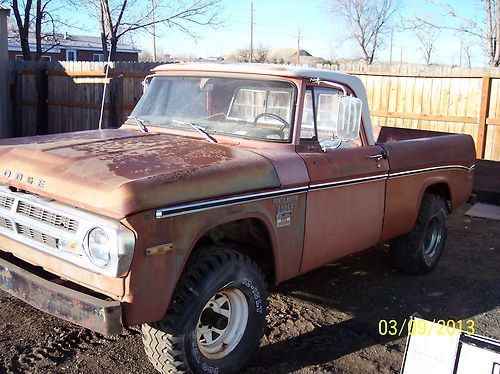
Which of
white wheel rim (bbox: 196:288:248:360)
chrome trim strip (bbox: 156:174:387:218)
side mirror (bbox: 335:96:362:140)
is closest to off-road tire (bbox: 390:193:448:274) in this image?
chrome trim strip (bbox: 156:174:387:218)

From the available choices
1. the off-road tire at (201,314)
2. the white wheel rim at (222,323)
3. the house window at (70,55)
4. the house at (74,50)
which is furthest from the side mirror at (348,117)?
the house window at (70,55)

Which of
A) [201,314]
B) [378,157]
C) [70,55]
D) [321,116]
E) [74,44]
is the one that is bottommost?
[201,314]

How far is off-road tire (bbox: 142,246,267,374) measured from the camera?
3213 mm

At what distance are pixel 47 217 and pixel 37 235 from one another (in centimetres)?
16

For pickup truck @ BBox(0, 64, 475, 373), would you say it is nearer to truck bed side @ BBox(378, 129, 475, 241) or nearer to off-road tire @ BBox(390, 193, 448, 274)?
truck bed side @ BBox(378, 129, 475, 241)

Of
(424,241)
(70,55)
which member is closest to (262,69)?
(424,241)

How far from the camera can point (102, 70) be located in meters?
12.6

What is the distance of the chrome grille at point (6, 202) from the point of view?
3443 mm

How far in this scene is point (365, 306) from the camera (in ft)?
16.2

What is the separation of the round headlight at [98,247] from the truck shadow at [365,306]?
136cm

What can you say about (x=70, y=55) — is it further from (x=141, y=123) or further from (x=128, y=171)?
(x=128, y=171)

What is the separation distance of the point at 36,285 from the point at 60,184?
0.59 m

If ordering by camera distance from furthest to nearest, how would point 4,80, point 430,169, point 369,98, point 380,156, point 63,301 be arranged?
1. point 4,80
2. point 369,98
3. point 430,169
4. point 380,156
5. point 63,301

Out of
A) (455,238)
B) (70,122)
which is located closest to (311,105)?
(455,238)
